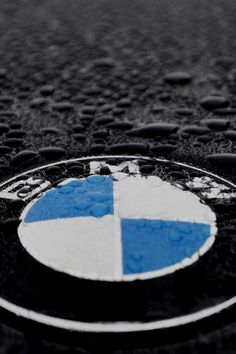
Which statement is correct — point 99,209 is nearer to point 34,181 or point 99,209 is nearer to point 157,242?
point 157,242

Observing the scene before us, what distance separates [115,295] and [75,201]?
0.40 m

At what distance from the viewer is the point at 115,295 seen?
125 centimetres

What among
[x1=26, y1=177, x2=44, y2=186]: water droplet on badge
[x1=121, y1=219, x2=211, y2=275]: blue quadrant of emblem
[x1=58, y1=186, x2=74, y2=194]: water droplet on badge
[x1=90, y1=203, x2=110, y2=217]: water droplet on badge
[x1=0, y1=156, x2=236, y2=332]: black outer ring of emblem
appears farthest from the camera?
[x1=26, y1=177, x2=44, y2=186]: water droplet on badge

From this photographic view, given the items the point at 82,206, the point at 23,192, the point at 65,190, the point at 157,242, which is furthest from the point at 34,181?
the point at 157,242

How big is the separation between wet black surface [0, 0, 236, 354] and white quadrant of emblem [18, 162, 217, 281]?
7.6 inches

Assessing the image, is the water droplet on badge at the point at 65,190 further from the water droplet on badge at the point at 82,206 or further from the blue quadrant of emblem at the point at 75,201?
the water droplet on badge at the point at 82,206

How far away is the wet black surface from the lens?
1.52 metres

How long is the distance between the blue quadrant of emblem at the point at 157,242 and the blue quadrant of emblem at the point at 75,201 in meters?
0.11

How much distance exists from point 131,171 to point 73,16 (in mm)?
2423

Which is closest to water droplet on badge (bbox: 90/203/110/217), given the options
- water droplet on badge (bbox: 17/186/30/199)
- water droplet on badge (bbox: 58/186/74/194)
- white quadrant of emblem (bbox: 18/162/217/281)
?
white quadrant of emblem (bbox: 18/162/217/281)

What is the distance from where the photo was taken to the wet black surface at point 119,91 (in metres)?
1.52

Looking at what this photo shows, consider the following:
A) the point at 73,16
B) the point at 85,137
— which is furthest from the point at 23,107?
the point at 73,16

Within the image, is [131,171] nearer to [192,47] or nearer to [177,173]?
[177,173]

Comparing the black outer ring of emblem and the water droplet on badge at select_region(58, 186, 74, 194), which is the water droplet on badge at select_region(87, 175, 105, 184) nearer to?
the water droplet on badge at select_region(58, 186, 74, 194)
